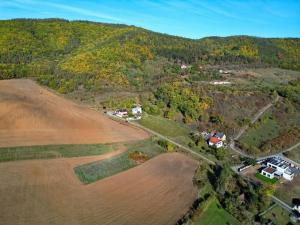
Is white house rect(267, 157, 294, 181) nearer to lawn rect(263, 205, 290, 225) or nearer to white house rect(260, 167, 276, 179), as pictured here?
white house rect(260, 167, 276, 179)

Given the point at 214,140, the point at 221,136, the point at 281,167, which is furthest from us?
the point at 221,136

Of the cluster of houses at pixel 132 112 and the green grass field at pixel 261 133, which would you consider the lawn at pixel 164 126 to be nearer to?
the cluster of houses at pixel 132 112

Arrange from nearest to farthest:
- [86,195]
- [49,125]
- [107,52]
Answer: [86,195] < [49,125] < [107,52]

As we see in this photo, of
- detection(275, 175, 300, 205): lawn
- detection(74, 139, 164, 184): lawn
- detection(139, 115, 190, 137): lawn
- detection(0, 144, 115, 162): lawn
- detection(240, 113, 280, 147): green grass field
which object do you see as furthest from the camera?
detection(240, 113, 280, 147): green grass field

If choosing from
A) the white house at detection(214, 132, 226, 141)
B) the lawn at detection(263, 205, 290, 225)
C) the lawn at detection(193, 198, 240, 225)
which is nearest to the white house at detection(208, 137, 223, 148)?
the white house at detection(214, 132, 226, 141)

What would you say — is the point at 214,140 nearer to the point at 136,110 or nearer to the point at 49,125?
the point at 136,110

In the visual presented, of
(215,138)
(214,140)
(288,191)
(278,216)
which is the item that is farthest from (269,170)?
(215,138)

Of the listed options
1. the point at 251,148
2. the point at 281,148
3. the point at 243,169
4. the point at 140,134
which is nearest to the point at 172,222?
the point at 243,169
